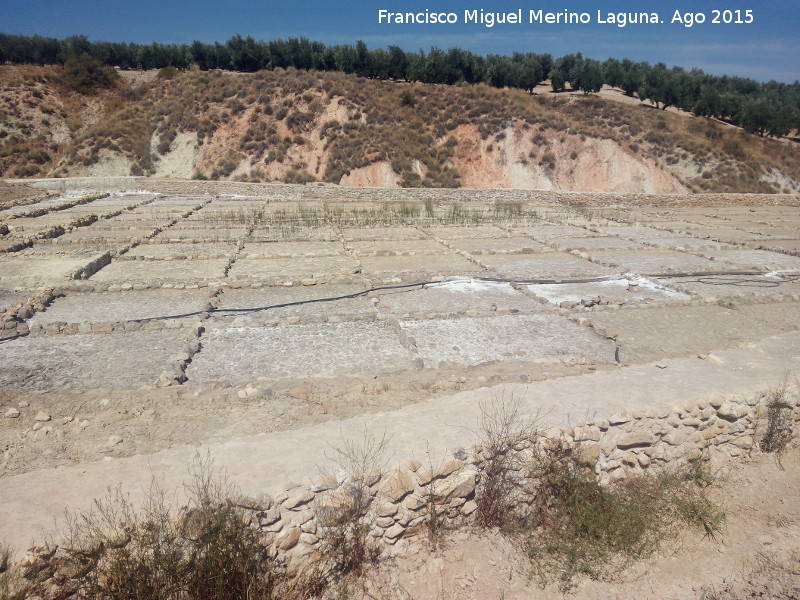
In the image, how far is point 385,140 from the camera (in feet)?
98.9

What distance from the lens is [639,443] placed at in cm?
439

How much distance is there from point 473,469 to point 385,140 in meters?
28.2

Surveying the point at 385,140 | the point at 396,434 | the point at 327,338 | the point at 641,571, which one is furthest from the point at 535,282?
the point at 385,140

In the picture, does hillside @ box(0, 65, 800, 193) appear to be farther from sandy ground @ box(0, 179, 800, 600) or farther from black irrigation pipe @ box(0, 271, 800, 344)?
black irrigation pipe @ box(0, 271, 800, 344)

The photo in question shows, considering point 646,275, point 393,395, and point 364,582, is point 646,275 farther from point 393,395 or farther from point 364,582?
point 364,582

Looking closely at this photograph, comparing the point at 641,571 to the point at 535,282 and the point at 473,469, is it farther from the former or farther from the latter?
the point at 535,282

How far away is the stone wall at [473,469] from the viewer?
10.9 ft

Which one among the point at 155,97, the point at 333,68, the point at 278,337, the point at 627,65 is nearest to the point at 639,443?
the point at 278,337

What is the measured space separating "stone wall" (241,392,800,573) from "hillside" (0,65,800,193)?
24.6 meters

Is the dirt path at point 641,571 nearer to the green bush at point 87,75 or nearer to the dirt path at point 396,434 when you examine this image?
the dirt path at point 396,434

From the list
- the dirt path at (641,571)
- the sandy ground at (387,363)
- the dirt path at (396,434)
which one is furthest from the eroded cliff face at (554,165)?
the dirt path at (641,571)

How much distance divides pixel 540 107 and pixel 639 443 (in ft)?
107

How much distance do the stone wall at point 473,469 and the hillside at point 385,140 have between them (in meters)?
24.6

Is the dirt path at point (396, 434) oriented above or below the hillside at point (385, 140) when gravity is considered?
below
